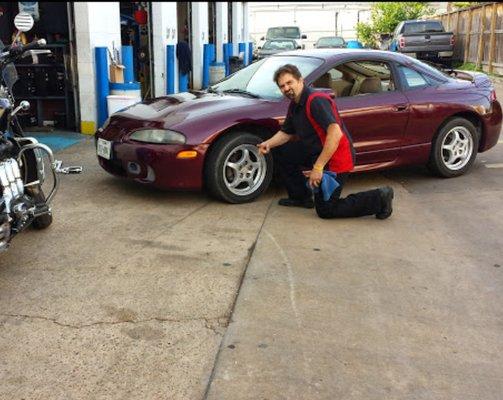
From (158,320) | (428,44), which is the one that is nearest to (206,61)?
(428,44)

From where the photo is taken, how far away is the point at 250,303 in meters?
3.54

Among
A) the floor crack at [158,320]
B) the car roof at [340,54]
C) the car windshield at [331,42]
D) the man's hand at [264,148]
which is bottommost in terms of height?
the floor crack at [158,320]

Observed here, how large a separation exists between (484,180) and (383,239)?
8.11 ft

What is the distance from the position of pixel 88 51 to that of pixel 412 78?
5.27m

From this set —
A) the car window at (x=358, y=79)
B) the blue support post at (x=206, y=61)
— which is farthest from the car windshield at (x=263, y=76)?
the blue support post at (x=206, y=61)

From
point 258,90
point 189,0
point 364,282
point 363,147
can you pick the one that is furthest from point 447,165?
point 189,0

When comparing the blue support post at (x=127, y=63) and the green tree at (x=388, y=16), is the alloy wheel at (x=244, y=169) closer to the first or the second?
the blue support post at (x=127, y=63)

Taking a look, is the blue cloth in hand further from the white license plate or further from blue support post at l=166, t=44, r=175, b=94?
blue support post at l=166, t=44, r=175, b=94

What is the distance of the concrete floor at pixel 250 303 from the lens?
109 inches

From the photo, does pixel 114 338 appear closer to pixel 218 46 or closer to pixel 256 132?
pixel 256 132

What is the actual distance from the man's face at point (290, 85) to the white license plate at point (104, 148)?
5.70 ft

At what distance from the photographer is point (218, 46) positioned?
21172mm

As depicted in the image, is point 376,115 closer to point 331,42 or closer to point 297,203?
point 297,203

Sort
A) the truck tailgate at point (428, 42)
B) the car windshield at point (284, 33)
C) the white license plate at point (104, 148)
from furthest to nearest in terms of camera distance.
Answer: the car windshield at point (284, 33) → the truck tailgate at point (428, 42) → the white license plate at point (104, 148)
